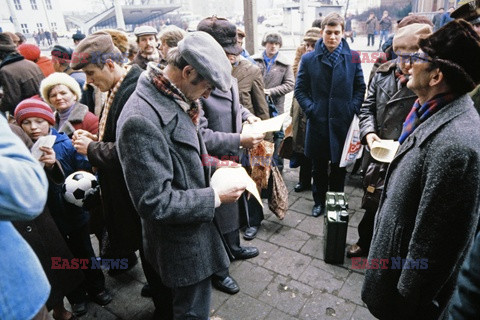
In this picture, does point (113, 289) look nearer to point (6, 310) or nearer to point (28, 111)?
point (28, 111)

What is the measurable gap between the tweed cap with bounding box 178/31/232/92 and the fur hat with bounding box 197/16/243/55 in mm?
1236

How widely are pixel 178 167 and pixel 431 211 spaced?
1350mm

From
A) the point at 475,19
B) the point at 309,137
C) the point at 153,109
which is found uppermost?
the point at 475,19

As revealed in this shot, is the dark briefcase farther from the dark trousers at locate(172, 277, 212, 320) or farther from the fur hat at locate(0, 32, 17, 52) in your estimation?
the fur hat at locate(0, 32, 17, 52)

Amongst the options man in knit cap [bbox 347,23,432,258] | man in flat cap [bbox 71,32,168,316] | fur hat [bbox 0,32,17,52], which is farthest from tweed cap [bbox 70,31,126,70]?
fur hat [bbox 0,32,17,52]

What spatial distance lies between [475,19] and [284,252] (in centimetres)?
296

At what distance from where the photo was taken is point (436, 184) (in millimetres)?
1571

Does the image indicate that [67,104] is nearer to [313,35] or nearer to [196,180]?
[196,180]

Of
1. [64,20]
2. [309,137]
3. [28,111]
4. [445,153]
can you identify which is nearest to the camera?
[445,153]

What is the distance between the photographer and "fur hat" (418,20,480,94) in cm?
162

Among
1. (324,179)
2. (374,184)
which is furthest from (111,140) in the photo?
(324,179)

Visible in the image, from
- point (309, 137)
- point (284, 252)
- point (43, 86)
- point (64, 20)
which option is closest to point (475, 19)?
point (309, 137)

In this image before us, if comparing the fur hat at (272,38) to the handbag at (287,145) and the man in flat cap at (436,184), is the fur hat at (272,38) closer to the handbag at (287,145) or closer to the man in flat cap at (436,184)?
the handbag at (287,145)

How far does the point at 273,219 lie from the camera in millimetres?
4195
